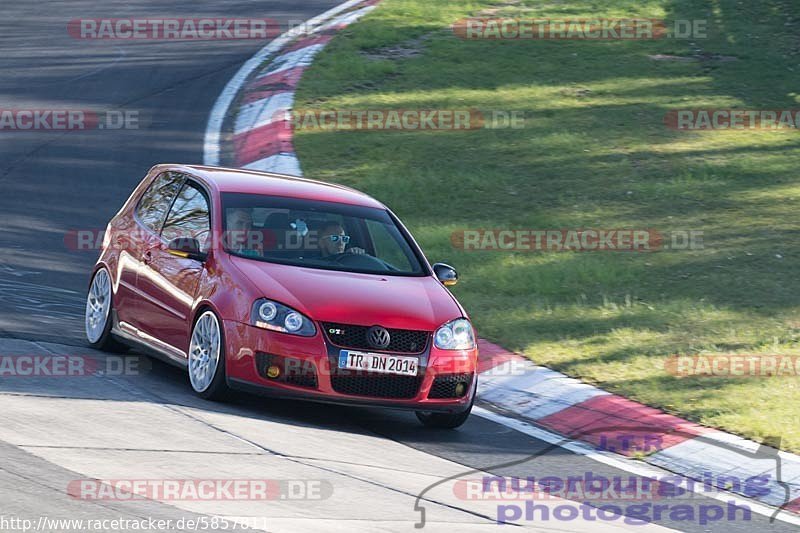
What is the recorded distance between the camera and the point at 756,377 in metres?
10.9

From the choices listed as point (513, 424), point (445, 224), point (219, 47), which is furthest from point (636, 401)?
point (219, 47)

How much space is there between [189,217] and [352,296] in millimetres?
1812

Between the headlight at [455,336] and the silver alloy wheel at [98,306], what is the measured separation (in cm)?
294

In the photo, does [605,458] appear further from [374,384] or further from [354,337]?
[354,337]

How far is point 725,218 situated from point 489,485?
28.3 feet

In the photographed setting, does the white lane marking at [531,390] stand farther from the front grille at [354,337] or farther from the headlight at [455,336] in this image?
the front grille at [354,337]

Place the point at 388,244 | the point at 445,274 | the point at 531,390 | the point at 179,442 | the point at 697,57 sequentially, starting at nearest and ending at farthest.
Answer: the point at 179,442 < the point at 445,274 < the point at 388,244 < the point at 531,390 < the point at 697,57

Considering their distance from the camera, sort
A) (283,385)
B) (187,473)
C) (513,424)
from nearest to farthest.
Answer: (187,473) < (283,385) < (513,424)

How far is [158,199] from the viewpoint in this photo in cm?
1077

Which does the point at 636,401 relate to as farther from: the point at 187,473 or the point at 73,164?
the point at 73,164

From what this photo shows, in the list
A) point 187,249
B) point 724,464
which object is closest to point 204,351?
point 187,249

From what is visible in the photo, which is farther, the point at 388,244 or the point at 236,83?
the point at 236,83

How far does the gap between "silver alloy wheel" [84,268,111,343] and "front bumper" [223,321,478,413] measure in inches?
80.4

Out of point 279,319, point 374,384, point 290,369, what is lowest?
point 374,384
